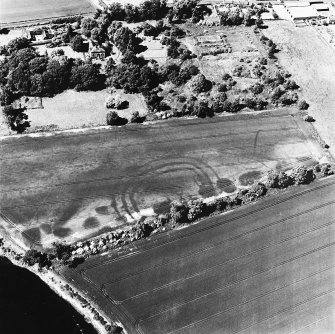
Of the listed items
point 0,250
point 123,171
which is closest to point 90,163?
point 123,171

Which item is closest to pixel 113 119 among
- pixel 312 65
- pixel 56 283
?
pixel 56 283

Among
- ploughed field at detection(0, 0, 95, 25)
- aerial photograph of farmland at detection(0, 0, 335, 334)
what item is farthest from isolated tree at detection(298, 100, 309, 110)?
ploughed field at detection(0, 0, 95, 25)

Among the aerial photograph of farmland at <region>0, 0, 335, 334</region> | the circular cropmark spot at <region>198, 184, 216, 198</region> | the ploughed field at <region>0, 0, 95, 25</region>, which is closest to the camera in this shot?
the aerial photograph of farmland at <region>0, 0, 335, 334</region>

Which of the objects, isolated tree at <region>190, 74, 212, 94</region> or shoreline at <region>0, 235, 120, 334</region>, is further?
isolated tree at <region>190, 74, 212, 94</region>

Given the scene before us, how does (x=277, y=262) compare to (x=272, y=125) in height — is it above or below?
below

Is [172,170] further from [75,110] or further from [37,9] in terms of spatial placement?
[37,9]

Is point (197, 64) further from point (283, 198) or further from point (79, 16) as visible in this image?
point (283, 198)

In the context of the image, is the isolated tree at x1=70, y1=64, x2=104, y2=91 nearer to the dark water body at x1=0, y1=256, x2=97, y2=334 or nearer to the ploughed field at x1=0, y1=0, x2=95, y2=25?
the ploughed field at x1=0, y1=0, x2=95, y2=25
